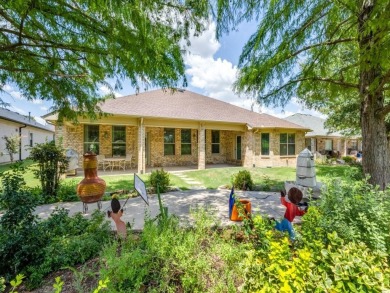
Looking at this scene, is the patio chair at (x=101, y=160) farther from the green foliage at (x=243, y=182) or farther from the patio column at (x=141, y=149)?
the green foliage at (x=243, y=182)

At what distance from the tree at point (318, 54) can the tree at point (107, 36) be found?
2.54 ft

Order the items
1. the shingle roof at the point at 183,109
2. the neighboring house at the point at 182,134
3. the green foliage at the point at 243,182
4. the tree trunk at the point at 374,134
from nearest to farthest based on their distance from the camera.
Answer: the tree trunk at the point at 374,134, the green foliage at the point at 243,182, the neighboring house at the point at 182,134, the shingle roof at the point at 183,109

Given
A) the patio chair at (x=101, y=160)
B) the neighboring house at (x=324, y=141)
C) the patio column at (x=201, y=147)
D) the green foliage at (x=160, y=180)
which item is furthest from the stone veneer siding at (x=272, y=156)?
the patio chair at (x=101, y=160)

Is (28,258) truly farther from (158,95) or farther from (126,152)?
(158,95)

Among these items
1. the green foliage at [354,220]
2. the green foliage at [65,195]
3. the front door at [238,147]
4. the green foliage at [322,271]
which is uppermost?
the front door at [238,147]

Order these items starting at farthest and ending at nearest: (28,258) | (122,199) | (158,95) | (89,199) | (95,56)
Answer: (158,95) < (122,199) < (89,199) < (95,56) < (28,258)

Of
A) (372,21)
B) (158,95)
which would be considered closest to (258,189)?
(372,21)

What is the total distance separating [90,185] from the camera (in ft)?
15.5

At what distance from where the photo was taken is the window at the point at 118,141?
13219 mm

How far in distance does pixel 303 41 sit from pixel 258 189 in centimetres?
542

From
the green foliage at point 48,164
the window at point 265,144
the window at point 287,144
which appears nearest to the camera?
the green foliage at point 48,164

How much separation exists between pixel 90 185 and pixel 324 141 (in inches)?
1067

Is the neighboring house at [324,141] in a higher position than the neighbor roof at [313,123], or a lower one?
lower

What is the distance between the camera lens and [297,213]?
2914mm
